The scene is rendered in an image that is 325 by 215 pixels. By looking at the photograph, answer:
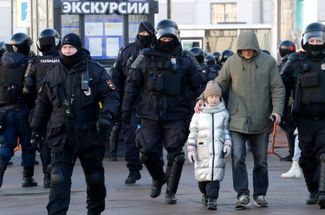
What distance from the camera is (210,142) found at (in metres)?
10.7

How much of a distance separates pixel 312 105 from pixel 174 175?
163 centimetres

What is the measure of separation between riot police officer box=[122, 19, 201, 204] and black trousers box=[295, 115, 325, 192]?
1237 millimetres

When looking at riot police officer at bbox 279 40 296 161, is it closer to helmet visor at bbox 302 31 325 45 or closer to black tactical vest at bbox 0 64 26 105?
black tactical vest at bbox 0 64 26 105

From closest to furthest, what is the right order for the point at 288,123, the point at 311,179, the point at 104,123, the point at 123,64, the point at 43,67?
1. the point at 104,123
2. the point at 311,179
3. the point at 43,67
4. the point at 123,64
5. the point at 288,123

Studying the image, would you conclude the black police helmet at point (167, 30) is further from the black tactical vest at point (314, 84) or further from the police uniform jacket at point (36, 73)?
the police uniform jacket at point (36, 73)

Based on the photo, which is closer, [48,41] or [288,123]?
[48,41]

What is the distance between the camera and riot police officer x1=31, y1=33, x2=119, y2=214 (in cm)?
941

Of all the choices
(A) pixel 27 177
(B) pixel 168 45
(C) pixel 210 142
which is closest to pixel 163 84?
(B) pixel 168 45

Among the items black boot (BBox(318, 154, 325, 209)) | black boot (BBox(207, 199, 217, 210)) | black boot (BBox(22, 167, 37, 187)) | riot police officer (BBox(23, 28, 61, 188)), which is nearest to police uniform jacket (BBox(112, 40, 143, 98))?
riot police officer (BBox(23, 28, 61, 188))

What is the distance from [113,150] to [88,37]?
214 cm

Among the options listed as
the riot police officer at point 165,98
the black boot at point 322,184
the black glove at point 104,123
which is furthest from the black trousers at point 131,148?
the black glove at point 104,123

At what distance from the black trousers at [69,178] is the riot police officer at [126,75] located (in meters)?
3.42

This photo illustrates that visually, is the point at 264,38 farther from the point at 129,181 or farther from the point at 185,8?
the point at 129,181

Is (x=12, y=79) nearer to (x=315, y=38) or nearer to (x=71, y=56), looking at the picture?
(x=71, y=56)
